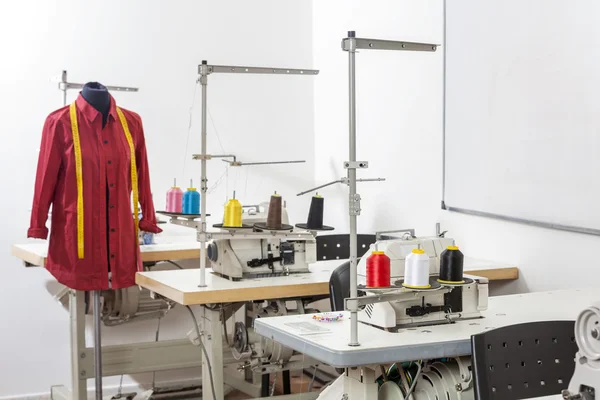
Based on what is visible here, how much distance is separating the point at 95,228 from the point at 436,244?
5.77 ft

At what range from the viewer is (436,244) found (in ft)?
8.77

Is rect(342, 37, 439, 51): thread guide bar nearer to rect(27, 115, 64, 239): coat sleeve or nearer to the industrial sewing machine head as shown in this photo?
the industrial sewing machine head

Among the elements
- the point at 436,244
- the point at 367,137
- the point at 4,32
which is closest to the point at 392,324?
the point at 436,244

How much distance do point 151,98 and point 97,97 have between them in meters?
1.09

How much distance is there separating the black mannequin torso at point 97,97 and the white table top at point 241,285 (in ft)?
2.76

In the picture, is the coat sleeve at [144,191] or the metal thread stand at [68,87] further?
the metal thread stand at [68,87]

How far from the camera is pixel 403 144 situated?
438 cm

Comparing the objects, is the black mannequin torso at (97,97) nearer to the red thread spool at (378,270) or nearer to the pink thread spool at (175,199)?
the pink thread spool at (175,199)

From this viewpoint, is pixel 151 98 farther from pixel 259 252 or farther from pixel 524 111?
pixel 524 111

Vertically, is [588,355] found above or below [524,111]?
below

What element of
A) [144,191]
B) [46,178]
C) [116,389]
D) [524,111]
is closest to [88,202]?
[46,178]

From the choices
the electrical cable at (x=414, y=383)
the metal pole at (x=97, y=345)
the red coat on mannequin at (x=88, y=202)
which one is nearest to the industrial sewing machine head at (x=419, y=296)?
the electrical cable at (x=414, y=383)

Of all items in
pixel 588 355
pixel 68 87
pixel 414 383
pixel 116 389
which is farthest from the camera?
pixel 116 389

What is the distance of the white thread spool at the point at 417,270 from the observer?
2377mm
